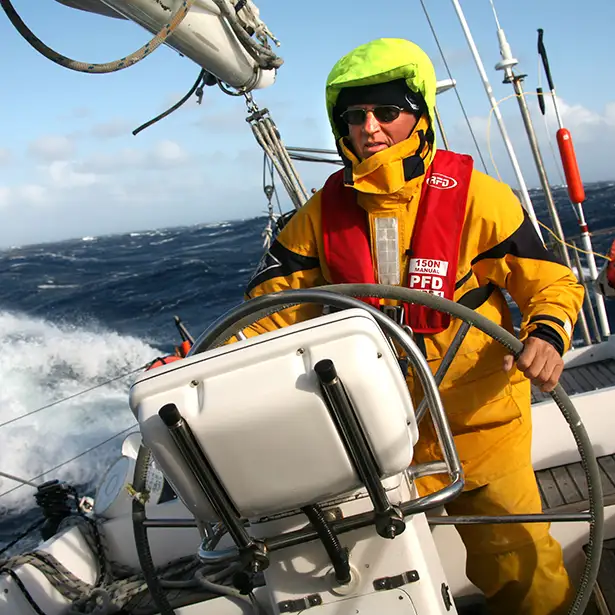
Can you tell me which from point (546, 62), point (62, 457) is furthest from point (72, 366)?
point (546, 62)

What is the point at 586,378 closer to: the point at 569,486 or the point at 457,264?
the point at 569,486

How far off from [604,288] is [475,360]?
1.35 metres

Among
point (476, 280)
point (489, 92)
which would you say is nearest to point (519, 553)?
point (476, 280)

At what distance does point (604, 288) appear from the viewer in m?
2.63

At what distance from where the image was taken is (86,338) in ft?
33.4

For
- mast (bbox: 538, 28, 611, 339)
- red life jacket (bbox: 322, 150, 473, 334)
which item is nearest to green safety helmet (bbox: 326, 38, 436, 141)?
red life jacket (bbox: 322, 150, 473, 334)

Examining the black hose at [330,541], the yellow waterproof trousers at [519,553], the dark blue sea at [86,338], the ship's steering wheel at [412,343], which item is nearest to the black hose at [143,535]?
the ship's steering wheel at [412,343]

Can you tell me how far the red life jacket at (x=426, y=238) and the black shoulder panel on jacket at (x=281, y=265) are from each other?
3.4 inches

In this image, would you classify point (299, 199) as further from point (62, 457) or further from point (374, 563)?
point (62, 457)

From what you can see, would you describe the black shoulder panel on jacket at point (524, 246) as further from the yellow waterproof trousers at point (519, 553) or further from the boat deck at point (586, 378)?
the boat deck at point (586, 378)

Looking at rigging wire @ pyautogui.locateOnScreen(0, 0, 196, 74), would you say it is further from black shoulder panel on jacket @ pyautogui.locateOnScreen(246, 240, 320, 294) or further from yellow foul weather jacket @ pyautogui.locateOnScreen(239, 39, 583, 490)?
black shoulder panel on jacket @ pyautogui.locateOnScreen(246, 240, 320, 294)

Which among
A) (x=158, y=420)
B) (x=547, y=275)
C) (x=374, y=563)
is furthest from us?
(x=547, y=275)

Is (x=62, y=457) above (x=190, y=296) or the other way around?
the other way around

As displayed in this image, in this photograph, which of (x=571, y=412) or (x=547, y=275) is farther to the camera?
(x=547, y=275)
